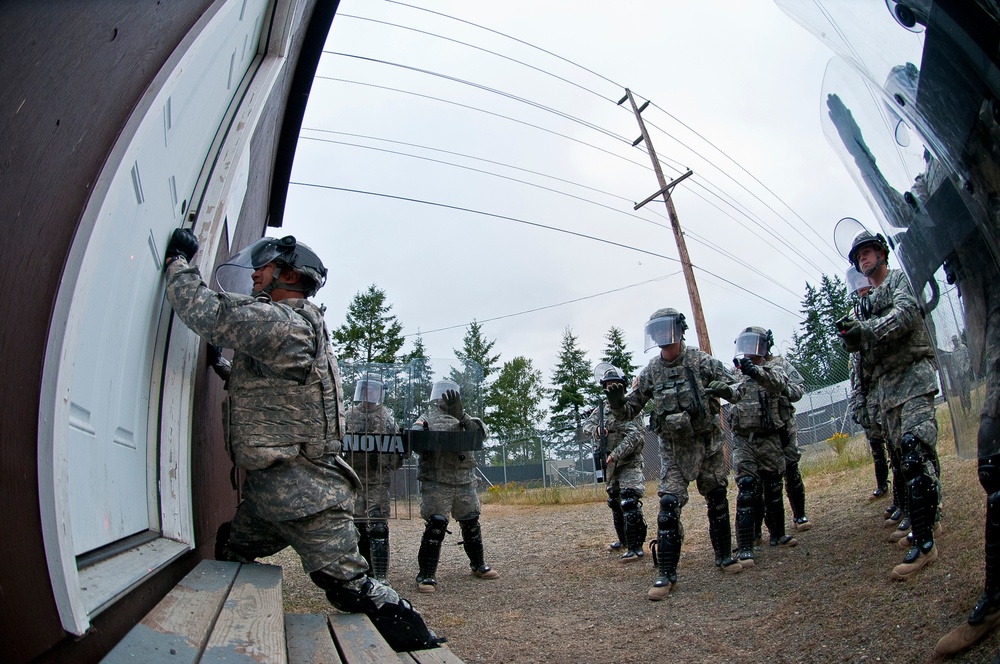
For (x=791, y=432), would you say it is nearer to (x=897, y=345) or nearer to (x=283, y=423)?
(x=897, y=345)

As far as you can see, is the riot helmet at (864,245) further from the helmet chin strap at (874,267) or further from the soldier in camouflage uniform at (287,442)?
the soldier in camouflage uniform at (287,442)

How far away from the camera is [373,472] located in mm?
6656

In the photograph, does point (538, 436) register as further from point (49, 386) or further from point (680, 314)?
point (49, 386)

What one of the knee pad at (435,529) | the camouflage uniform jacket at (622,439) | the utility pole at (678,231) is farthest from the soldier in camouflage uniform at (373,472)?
the utility pole at (678,231)

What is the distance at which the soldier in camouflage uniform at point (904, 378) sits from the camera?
4426 millimetres

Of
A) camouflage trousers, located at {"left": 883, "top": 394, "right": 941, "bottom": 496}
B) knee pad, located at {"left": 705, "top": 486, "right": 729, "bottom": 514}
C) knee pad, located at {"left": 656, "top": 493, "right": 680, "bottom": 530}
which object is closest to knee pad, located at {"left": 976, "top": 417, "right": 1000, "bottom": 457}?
camouflage trousers, located at {"left": 883, "top": 394, "right": 941, "bottom": 496}

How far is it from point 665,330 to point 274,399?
3836 mm

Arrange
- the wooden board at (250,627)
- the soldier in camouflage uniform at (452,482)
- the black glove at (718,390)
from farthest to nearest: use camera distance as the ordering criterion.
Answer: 1. the soldier in camouflage uniform at (452,482)
2. the black glove at (718,390)
3. the wooden board at (250,627)

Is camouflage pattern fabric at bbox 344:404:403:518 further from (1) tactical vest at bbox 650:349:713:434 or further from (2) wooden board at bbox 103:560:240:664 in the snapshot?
(2) wooden board at bbox 103:560:240:664

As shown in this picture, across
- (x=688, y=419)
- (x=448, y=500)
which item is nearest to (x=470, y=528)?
(x=448, y=500)

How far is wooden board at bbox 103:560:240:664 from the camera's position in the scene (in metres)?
1.72

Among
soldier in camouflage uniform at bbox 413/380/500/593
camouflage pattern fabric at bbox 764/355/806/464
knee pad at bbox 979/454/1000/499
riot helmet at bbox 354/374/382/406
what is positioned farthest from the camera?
camouflage pattern fabric at bbox 764/355/806/464

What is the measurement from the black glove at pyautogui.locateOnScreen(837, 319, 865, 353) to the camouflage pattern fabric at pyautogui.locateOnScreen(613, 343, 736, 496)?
1.51 metres

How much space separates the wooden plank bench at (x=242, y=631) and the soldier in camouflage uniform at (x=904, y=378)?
3317 millimetres
